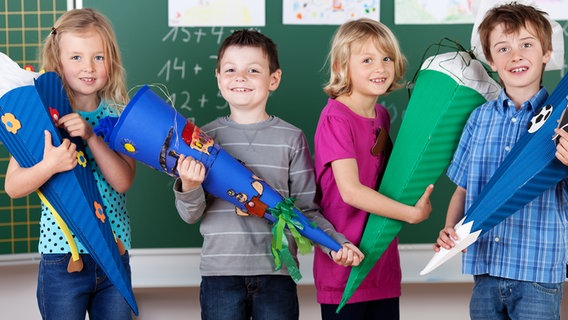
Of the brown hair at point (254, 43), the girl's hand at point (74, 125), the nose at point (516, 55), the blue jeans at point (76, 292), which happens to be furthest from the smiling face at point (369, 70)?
the blue jeans at point (76, 292)

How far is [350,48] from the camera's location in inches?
76.7

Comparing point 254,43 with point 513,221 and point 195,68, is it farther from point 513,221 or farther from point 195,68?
point 513,221

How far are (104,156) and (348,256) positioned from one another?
2.32 ft

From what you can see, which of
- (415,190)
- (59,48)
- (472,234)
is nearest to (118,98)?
(59,48)

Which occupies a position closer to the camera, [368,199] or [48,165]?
[48,165]

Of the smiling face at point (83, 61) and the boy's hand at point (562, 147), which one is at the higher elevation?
the smiling face at point (83, 61)

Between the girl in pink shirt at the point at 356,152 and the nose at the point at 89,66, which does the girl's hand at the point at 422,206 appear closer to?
the girl in pink shirt at the point at 356,152

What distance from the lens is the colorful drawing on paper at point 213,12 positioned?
2436 millimetres

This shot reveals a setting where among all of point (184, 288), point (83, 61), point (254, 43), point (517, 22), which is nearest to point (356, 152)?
point (254, 43)

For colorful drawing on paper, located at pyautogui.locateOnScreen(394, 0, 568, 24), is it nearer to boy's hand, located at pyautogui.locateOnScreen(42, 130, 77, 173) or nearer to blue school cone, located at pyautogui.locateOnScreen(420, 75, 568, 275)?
blue school cone, located at pyautogui.locateOnScreen(420, 75, 568, 275)

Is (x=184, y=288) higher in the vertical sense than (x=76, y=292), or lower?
lower

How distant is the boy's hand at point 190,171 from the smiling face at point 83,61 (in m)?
0.37

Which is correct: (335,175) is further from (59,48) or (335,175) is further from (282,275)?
(59,48)

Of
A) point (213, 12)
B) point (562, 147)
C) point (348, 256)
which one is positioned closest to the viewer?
point (562, 147)
